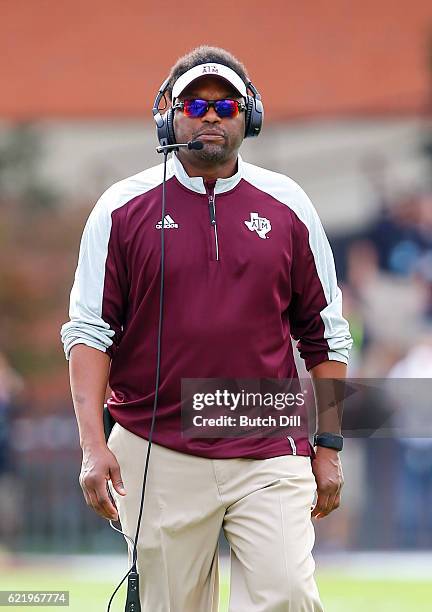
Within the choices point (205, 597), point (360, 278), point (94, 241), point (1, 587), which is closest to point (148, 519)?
point (205, 597)

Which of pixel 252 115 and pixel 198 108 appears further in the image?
pixel 252 115

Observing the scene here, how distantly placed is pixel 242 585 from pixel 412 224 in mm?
9844

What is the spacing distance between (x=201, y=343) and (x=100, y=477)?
54cm

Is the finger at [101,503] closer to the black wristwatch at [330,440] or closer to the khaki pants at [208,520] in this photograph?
the khaki pants at [208,520]

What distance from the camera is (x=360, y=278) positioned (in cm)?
1338

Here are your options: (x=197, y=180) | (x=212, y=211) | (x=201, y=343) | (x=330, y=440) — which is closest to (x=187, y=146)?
(x=197, y=180)

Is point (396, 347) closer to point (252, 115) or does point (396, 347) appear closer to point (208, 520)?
point (252, 115)

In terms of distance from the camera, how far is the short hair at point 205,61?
487 centimetres

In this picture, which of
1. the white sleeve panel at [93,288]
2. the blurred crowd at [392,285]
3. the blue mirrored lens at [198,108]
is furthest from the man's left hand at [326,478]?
the blurred crowd at [392,285]

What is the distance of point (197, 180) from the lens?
4848 mm

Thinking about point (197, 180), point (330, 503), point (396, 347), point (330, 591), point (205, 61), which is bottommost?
point (330, 591)

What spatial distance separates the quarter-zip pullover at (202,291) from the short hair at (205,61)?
301 mm

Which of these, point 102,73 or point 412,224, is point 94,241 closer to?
point 412,224

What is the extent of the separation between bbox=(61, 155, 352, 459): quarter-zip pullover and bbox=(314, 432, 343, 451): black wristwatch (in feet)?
0.20
